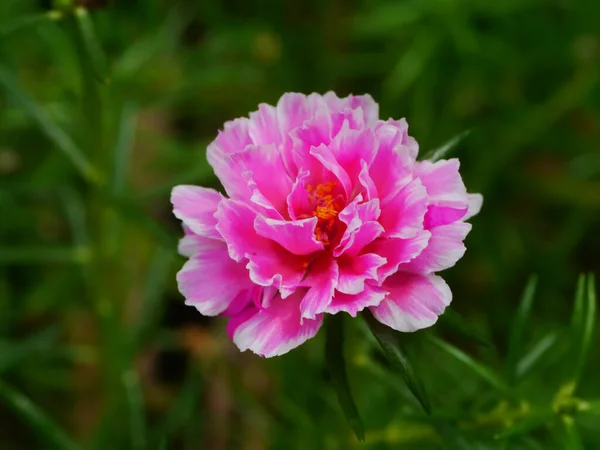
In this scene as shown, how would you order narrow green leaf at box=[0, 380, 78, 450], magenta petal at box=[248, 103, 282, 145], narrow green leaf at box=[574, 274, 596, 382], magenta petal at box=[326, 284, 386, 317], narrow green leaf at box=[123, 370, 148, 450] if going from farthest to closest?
narrow green leaf at box=[123, 370, 148, 450], narrow green leaf at box=[0, 380, 78, 450], narrow green leaf at box=[574, 274, 596, 382], magenta petal at box=[248, 103, 282, 145], magenta petal at box=[326, 284, 386, 317]

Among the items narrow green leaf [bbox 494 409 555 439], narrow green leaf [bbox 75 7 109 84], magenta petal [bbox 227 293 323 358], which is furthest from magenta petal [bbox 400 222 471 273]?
narrow green leaf [bbox 75 7 109 84]

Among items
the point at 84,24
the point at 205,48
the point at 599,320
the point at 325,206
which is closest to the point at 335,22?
the point at 205,48

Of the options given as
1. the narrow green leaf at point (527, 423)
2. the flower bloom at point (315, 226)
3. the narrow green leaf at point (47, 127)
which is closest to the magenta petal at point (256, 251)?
the flower bloom at point (315, 226)

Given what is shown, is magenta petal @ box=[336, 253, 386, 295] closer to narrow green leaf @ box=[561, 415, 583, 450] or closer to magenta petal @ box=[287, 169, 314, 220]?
magenta petal @ box=[287, 169, 314, 220]

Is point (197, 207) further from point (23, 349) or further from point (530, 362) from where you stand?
point (23, 349)

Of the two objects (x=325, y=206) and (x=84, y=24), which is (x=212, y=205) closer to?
(x=325, y=206)
